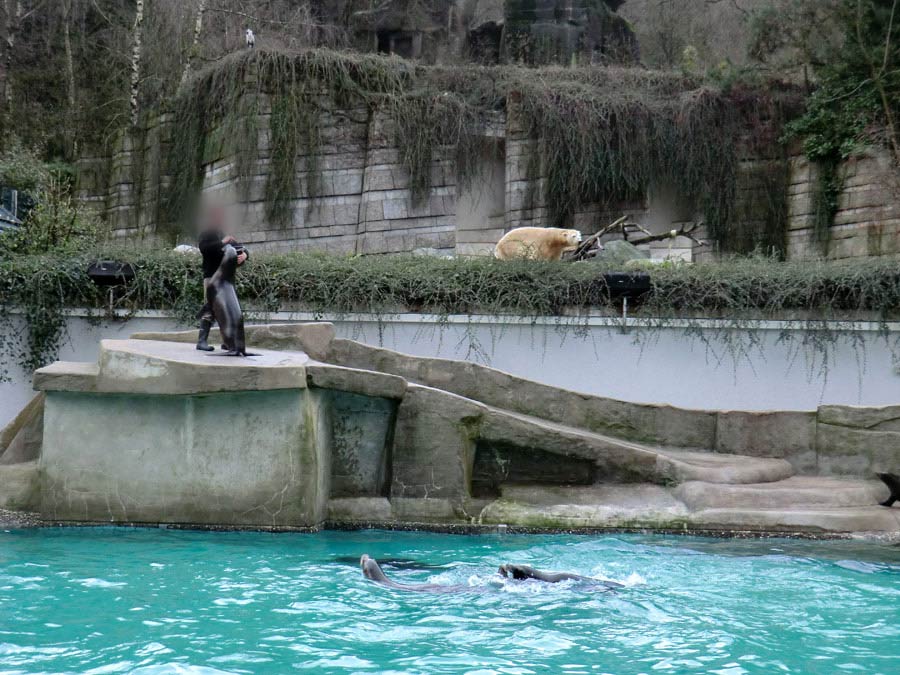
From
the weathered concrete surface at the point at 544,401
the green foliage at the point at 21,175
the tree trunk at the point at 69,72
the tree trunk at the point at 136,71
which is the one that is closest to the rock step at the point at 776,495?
the weathered concrete surface at the point at 544,401

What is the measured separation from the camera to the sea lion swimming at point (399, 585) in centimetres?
589

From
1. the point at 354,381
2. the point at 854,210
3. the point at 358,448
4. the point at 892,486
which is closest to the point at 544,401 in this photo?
the point at 358,448

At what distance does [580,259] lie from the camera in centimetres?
1264

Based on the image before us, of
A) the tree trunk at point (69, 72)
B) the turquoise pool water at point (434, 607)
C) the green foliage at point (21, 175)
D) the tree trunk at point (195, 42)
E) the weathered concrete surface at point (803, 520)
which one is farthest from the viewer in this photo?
the tree trunk at point (69, 72)

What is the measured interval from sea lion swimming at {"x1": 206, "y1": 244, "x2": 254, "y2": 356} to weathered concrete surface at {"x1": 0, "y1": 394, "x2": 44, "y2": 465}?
6.11 feet

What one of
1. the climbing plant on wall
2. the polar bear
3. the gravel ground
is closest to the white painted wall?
the polar bear

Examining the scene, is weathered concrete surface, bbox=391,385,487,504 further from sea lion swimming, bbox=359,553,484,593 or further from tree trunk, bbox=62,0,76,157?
tree trunk, bbox=62,0,76,157

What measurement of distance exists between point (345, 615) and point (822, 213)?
42.9 feet

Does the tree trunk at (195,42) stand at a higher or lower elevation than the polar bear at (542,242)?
higher

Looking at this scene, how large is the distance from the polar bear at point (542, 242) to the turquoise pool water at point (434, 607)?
5660 millimetres

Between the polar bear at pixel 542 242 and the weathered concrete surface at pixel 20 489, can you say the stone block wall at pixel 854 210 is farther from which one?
the weathered concrete surface at pixel 20 489

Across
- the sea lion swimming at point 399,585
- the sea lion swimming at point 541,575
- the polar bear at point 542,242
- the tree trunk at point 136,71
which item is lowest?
the sea lion swimming at point 399,585

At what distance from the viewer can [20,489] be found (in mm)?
7977

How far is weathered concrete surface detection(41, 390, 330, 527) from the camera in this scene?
298 inches
